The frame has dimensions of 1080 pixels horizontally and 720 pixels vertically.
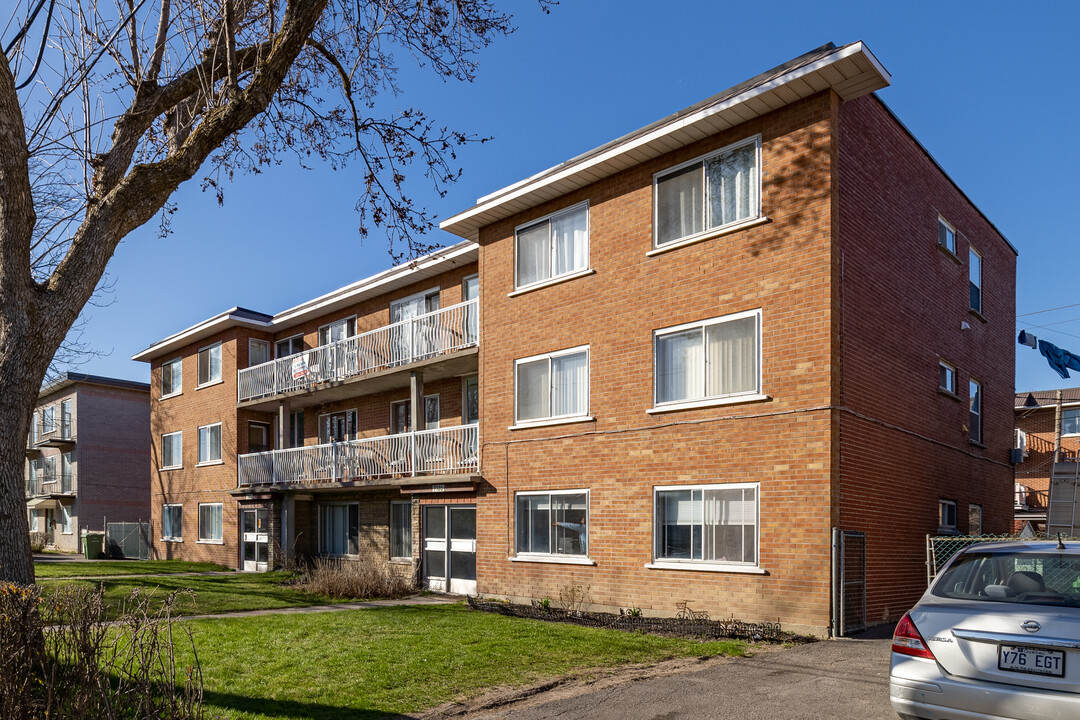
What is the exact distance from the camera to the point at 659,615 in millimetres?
14117

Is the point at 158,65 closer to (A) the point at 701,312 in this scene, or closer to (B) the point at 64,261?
(B) the point at 64,261

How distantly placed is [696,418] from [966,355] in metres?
7.66

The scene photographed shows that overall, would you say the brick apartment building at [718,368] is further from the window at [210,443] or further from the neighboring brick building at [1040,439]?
the neighboring brick building at [1040,439]

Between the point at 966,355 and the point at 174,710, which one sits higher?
the point at 966,355

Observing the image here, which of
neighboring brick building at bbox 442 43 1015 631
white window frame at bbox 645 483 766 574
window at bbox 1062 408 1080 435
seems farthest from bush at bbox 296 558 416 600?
window at bbox 1062 408 1080 435

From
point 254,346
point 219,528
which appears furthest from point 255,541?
point 254,346

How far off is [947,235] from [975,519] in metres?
6.00

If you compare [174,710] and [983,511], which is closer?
[174,710]

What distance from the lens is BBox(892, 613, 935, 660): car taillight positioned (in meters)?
5.84

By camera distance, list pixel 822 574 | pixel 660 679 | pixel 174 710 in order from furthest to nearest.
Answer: pixel 822 574, pixel 660 679, pixel 174 710

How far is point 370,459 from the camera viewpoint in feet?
71.5

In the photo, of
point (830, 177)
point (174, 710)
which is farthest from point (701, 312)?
point (174, 710)

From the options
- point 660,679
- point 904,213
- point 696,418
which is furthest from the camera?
point 904,213

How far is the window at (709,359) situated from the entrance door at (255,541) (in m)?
16.2
